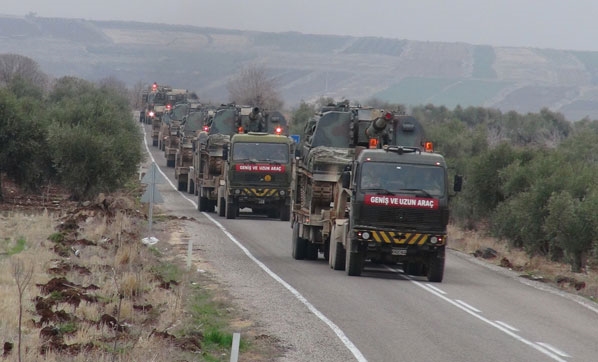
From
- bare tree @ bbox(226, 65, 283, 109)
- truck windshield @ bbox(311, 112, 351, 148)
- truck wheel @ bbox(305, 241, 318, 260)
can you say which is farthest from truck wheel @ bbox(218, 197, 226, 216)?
bare tree @ bbox(226, 65, 283, 109)

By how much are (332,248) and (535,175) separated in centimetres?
2350

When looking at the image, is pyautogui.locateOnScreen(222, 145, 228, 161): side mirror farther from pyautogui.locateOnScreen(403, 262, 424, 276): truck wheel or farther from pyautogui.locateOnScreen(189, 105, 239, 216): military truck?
pyautogui.locateOnScreen(403, 262, 424, 276): truck wheel

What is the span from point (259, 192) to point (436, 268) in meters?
16.3

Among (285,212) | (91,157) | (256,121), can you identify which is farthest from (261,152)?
(91,157)

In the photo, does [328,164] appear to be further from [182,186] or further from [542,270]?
[182,186]

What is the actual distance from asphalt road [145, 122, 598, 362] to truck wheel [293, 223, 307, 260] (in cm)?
25

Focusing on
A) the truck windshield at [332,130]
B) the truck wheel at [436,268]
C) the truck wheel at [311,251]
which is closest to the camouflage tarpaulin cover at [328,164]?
the truck windshield at [332,130]

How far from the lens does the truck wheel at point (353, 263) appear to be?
78.4 ft

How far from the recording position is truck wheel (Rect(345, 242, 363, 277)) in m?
23.9

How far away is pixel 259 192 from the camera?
39.8m

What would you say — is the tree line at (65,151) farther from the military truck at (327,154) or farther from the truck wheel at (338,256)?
the truck wheel at (338,256)

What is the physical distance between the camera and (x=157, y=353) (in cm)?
1450

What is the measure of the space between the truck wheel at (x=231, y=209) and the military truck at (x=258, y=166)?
0.51 metres

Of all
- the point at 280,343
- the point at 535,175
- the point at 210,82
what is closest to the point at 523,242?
the point at 535,175
